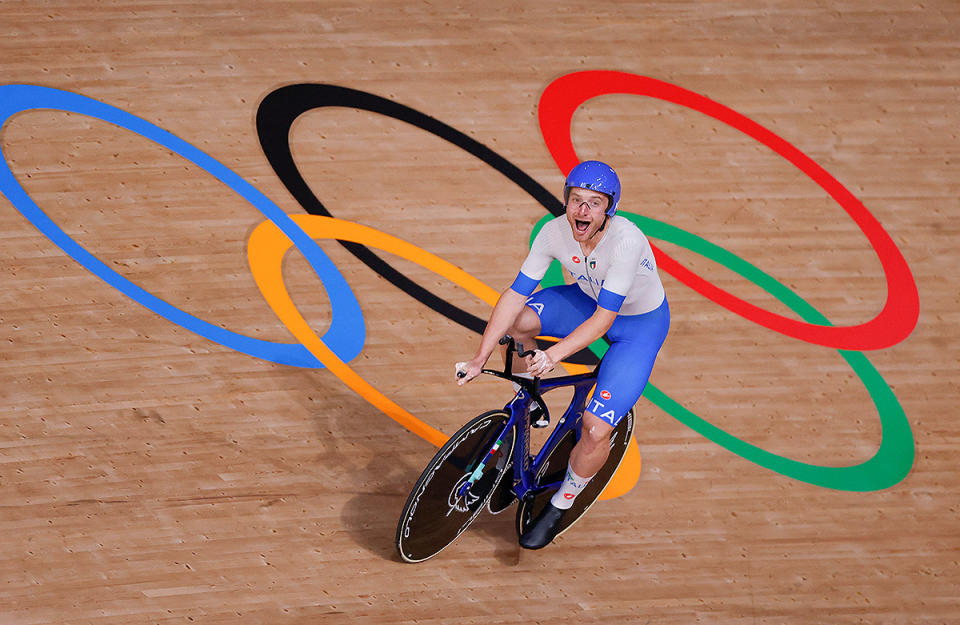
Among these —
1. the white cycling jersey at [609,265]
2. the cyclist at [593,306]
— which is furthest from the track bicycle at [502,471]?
the white cycling jersey at [609,265]

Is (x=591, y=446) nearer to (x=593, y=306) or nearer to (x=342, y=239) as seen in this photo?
(x=593, y=306)

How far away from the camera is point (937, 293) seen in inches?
179

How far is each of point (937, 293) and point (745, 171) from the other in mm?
1207

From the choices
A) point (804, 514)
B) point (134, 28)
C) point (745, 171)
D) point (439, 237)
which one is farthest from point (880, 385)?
point (134, 28)

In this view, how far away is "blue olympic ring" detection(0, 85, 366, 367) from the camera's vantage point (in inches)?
161

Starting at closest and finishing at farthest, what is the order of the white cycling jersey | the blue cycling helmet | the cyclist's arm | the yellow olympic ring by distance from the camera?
the blue cycling helmet, the white cycling jersey, the cyclist's arm, the yellow olympic ring

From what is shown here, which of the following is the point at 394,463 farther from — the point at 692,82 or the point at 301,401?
the point at 692,82

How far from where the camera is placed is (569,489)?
11.0ft

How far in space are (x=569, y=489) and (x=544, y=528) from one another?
0.24m

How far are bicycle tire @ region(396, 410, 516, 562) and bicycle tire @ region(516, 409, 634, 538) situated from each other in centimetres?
23

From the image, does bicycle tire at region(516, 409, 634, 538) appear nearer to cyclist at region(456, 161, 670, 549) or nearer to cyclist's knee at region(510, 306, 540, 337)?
cyclist at region(456, 161, 670, 549)

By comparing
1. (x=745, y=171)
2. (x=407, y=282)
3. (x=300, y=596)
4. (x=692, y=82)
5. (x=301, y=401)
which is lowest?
(x=300, y=596)

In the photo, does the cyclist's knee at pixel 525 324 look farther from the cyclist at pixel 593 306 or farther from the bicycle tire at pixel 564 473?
the bicycle tire at pixel 564 473

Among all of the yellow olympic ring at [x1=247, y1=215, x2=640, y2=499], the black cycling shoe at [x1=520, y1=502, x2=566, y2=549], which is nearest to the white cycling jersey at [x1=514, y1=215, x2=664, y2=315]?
the black cycling shoe at [x1=520, y1=502, x2=566, y2=549]
